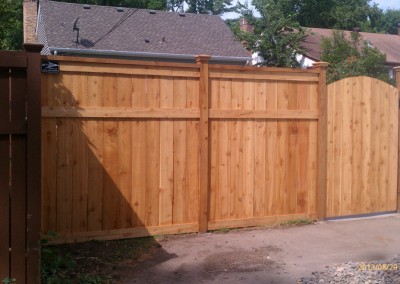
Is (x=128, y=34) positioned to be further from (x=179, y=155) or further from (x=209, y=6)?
(x=209, y=6)

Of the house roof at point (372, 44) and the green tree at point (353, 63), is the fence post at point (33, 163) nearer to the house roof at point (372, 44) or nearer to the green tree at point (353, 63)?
the green tree at point (353, 63)

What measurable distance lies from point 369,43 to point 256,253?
22337mm

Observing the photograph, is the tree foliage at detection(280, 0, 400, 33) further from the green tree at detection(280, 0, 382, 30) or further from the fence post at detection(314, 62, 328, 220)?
the fence post at detection(314, 62, 328, 220)

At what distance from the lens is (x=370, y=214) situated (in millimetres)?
8516

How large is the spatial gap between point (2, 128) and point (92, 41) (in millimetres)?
14089

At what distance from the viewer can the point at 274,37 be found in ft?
80.3

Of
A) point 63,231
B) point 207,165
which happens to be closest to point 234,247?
point 207,165

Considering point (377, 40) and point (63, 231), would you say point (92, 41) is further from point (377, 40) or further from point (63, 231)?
point (377, 40)

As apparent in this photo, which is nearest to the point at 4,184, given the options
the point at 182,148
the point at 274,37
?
the point at 182,148

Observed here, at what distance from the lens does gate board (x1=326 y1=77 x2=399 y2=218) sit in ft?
26.6

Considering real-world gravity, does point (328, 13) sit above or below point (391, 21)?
below

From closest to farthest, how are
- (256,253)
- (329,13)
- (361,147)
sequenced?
(256,253)
(361,147)
(329,13)

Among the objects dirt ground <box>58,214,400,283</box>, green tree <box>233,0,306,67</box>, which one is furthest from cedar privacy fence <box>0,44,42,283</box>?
green tree <box>233,0,306,67</box>
